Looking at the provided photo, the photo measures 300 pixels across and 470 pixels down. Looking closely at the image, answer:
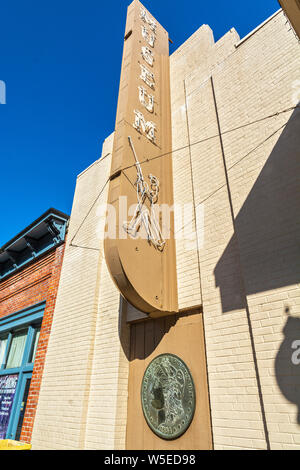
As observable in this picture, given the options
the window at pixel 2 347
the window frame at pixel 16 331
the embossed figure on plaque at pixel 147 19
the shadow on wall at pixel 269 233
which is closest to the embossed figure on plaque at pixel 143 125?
the shadow on wall at pixel 269 233

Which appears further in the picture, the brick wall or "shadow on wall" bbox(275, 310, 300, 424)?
the brick wall

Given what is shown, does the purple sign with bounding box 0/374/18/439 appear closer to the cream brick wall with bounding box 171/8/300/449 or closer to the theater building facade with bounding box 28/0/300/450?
the theater building facade with bounding box 28/0/300/450

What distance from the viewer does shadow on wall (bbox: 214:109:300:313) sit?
3732 mm

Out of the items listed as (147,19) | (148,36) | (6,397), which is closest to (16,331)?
(6,397)

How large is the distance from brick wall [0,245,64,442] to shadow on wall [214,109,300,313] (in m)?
4.70

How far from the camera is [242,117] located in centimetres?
519

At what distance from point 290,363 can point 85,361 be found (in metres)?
3.71

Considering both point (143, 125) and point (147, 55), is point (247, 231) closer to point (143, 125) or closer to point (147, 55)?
point (143, 125)

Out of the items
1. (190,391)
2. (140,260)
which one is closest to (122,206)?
(140,260)

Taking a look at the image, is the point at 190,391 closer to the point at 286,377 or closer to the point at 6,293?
the point at 286,377

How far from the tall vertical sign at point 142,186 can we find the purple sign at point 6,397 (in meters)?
5.40

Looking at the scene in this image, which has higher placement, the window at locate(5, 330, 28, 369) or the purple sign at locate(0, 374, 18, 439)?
the window at locate(5, 330, 28, 369)

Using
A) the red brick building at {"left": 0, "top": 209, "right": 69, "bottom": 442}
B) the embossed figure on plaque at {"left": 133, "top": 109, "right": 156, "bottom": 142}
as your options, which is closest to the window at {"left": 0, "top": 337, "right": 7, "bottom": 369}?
the red brick building at {"left": 0, "top": 209, "right": 69, "bottom": 442}
